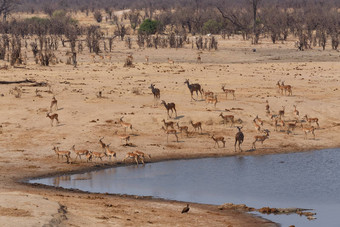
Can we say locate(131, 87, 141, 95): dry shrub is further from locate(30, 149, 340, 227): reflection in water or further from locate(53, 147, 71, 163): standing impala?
locate(53, 147, 71, 163): standing impala

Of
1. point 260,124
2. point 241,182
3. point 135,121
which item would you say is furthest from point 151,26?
point 241,182

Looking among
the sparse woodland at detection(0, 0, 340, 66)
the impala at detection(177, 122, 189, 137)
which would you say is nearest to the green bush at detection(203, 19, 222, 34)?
the sparse woodland at detection(0, 0, 340, 66)

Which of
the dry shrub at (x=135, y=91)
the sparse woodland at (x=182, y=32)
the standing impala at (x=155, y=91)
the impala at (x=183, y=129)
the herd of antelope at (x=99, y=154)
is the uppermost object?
the sparse woodland at (x=182, y=32)

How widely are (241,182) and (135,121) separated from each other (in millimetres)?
7910

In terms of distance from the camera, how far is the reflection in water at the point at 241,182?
65.6ft

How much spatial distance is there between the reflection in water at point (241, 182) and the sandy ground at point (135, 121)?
2.95ft

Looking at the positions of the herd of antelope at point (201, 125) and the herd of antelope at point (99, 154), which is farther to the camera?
the herd of antelope at point (201, 125)

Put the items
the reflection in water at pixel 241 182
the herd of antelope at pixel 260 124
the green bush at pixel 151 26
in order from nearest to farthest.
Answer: the reflection in water at pixel 241 182 < the herd of antelope at pixel 260 124 < the green bush at pixel 151 26

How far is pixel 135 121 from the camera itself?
29.2 meters

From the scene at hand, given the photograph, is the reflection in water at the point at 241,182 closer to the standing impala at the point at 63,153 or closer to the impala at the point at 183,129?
the standing impala at the point at 63,153

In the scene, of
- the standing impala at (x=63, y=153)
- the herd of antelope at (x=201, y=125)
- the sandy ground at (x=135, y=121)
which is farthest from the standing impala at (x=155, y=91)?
the standing impala at (x=63, y=153)

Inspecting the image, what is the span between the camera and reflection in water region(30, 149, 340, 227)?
20.0 metres

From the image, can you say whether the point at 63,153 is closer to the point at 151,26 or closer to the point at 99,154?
the point at 99,154

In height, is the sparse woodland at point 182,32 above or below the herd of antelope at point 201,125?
above
